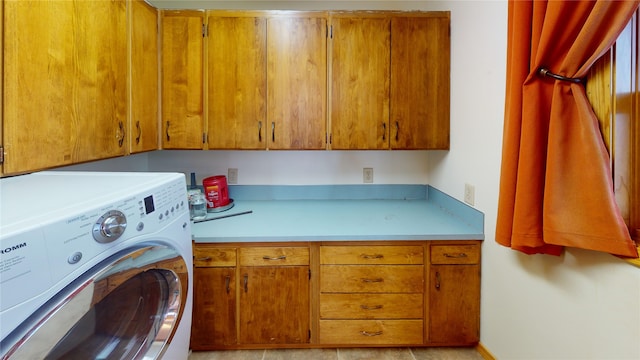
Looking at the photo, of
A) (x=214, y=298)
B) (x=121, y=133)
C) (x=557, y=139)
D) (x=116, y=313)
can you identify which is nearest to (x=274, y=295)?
(x=214, y=298)

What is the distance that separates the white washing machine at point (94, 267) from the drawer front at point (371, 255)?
0.80 meters

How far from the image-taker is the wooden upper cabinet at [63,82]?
3.81 feet

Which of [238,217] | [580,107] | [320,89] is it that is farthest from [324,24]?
[580,107]

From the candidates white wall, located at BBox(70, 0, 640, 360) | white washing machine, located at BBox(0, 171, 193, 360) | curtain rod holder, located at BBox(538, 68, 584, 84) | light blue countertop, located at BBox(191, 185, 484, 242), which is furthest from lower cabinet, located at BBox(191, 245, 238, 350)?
curtain rod holder, located at BBox(538, 68, 584, 84)

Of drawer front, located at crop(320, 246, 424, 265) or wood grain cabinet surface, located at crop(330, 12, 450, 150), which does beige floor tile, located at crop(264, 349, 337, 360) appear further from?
wood grain cabinet surface, located at crop(330, 12, 450, 150)

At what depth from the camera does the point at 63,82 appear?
1382 mm

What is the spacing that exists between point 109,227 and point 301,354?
4.67ft

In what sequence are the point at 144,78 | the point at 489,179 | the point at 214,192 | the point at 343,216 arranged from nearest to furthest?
the point at 489,179 → the point at 144,78 → the point at 343,216 → the point at 214,192

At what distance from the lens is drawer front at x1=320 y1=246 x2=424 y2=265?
194 cm

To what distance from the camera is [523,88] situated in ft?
4.50

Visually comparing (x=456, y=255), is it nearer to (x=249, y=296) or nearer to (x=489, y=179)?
(x=489, y=179)

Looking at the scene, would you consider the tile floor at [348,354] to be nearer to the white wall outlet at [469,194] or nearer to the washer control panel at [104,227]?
the white wall outlet at [469,194]

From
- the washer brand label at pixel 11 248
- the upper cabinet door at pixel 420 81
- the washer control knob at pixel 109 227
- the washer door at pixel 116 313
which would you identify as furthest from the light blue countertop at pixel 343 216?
the washer brand label at pixel 11 248

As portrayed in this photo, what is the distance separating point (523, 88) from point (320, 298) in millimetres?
1351
